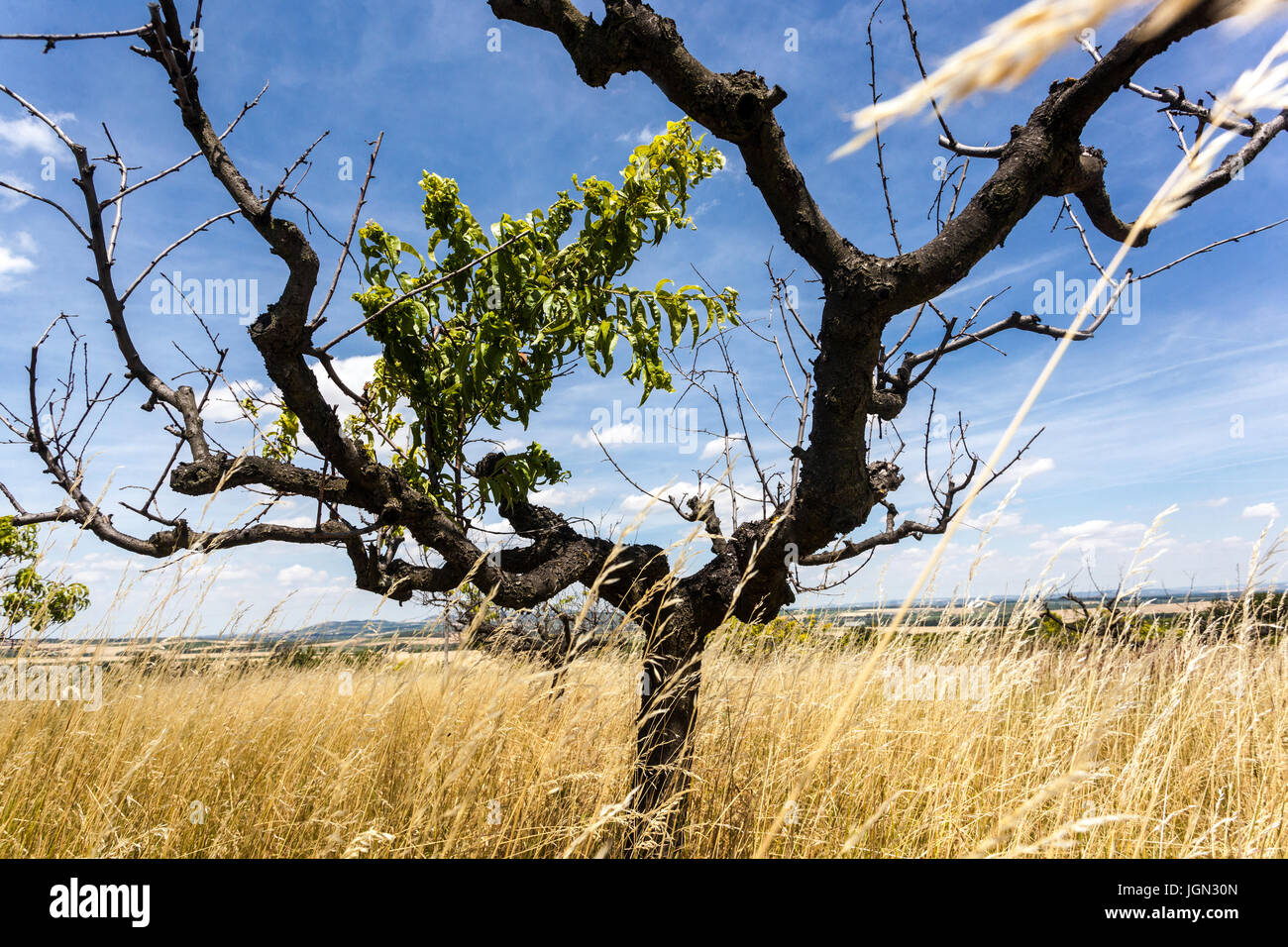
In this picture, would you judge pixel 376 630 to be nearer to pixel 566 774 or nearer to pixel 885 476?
pixel 566 774

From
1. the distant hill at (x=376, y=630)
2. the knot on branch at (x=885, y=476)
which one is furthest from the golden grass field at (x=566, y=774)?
the knot on branch at (x=885, y=476)

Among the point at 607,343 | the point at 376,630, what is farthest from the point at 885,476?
the point at 376,630

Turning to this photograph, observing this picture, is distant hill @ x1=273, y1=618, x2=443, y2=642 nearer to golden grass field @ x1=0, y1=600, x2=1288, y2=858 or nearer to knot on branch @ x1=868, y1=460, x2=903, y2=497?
golden grass field @ x1=0, y1=600, x2=1288, y2=858

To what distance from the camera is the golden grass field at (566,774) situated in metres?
2.07

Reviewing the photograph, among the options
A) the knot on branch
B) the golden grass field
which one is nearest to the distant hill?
the golden grass field

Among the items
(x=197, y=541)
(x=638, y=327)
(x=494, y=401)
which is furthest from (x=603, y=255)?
(x=197, y=541)

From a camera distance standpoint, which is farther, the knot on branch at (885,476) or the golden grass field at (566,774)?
the knot on branch at (885,476)

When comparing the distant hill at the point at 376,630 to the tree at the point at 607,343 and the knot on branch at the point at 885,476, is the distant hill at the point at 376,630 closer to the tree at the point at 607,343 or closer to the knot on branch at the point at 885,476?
the tree at the point at 607,343

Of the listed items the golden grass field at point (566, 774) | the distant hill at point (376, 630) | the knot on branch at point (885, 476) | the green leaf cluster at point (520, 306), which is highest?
the green leaf cluster at point (520, 306)

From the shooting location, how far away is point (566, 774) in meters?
2.59

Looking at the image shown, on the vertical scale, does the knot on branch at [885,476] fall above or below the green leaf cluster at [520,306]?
below
